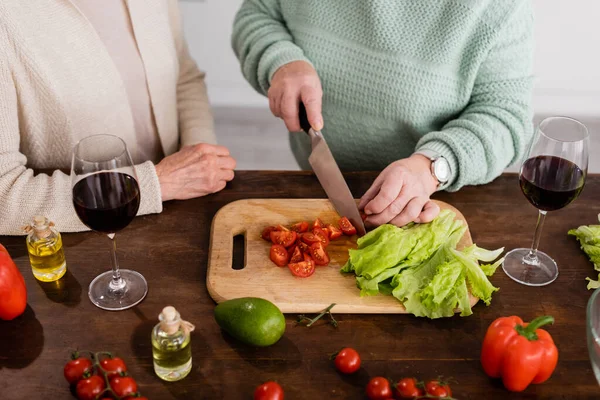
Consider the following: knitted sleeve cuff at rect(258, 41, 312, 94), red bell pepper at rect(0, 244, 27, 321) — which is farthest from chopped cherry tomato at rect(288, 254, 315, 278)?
knitted sleeve cuff at rect(258, 41, 312, 94)

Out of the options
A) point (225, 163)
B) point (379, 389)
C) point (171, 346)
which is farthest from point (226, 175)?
point (379, 389)

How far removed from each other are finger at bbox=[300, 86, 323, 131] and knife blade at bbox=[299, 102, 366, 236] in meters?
0.02

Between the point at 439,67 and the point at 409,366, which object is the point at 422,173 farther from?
the point at 409,366

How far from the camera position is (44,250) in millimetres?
1433

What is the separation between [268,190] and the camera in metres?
1.81

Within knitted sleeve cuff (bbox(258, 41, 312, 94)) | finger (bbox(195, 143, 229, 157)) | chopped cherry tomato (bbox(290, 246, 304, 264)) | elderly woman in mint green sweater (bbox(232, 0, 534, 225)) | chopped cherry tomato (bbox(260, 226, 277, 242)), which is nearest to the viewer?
chopped cherry tomato (bbox(290, 246, 304, 264))

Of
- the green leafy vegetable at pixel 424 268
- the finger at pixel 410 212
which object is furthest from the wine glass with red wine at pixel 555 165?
the finger at pixel 410 212

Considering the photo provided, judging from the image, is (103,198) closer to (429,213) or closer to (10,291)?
(10,291)

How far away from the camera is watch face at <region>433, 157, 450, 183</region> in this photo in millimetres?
1699

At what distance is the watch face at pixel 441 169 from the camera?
1699mm

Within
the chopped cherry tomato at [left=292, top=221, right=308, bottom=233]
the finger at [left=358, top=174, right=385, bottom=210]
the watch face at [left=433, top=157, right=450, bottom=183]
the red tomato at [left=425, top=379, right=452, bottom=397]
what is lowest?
the chopped cherry tomato at [left=292, top=221, right=308, bottom=233]

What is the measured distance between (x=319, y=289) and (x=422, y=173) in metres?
0.45

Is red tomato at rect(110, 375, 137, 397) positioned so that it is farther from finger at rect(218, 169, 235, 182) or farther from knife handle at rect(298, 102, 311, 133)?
knife handle at rect(298, 102, 311, 133)

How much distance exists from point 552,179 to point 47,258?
115 cm
